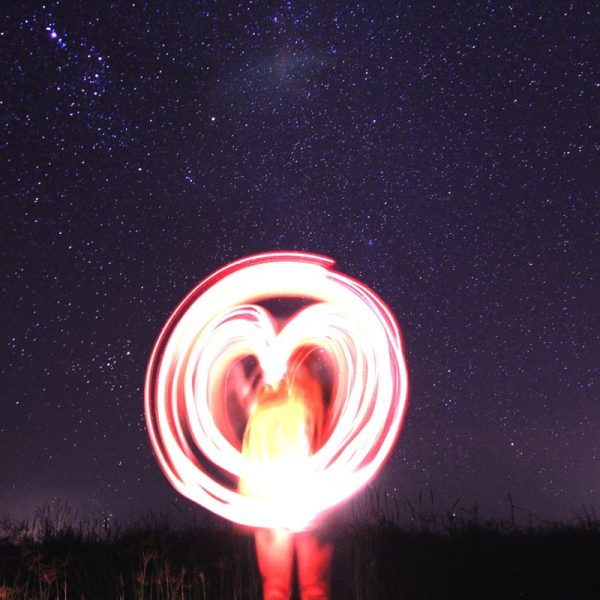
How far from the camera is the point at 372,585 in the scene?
610cm

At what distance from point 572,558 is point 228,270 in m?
4.62

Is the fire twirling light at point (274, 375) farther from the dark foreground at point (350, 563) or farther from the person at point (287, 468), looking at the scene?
the dark foreground at point (350, 563)

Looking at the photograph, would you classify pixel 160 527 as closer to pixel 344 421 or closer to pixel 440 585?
pixel 440 585

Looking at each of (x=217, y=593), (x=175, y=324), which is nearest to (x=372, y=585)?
(x=217, y=593)

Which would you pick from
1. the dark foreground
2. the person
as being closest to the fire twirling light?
the person

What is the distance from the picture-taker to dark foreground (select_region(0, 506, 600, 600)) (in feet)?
20.0

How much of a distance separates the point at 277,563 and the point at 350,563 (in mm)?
2103

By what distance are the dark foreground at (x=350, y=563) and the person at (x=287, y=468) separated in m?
0.51

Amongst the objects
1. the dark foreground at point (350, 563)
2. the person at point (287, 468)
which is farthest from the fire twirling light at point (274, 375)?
the dark foreground at point (350, 563)

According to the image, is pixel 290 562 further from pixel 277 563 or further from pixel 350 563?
pixel 350 563

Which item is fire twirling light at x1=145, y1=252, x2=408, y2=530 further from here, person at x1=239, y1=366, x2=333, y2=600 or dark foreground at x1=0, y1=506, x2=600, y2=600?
dark foreground at x1=0, y1=506, x2=600, y2=600

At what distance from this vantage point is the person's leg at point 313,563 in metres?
4.86

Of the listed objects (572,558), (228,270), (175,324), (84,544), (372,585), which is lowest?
(372,585)

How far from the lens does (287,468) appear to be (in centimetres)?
493
